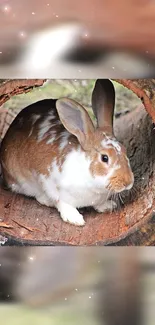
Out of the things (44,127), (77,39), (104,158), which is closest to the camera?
(77,39)

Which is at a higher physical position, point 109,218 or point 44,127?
point 44,127

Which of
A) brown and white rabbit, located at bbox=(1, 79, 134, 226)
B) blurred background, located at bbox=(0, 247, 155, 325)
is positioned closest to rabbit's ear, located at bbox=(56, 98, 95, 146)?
brown and white rabbit, located at bbox=(1, 79, 134, 226)

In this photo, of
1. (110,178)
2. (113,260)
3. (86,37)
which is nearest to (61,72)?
(86,37)

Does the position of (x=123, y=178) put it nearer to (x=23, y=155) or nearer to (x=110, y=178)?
(x=110, y=178)

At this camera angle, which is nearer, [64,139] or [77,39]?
[77,39]

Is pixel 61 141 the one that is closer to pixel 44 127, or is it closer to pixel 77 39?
pixel 44 127

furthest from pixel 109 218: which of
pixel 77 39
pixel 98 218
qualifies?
pixel 77 39

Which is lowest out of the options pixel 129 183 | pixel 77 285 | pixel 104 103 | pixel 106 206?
pixel 77 285
